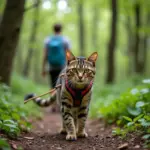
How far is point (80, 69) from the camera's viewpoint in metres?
4.41

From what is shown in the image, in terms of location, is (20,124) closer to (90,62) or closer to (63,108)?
(63,108)

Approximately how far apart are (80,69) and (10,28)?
3050 mm

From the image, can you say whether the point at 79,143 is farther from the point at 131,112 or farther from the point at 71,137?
the point at 131,112

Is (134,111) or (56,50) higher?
(56,50)

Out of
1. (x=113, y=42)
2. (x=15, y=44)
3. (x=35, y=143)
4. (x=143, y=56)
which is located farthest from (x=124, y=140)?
(x=143, y=56)

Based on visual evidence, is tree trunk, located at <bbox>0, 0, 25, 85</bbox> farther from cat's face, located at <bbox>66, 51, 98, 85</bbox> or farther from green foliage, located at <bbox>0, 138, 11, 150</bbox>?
green foliage, located at <bbox>0, 138, 11, 150</bbox>

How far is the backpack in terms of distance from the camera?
352 inches

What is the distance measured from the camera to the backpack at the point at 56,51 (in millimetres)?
8930

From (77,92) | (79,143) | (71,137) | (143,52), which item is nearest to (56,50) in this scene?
(77,92)

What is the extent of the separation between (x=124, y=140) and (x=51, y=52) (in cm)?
535

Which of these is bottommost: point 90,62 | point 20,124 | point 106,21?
point 20,124

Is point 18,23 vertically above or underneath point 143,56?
underneath

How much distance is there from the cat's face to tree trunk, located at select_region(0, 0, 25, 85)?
8.97 ft

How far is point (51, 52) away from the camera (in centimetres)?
908
